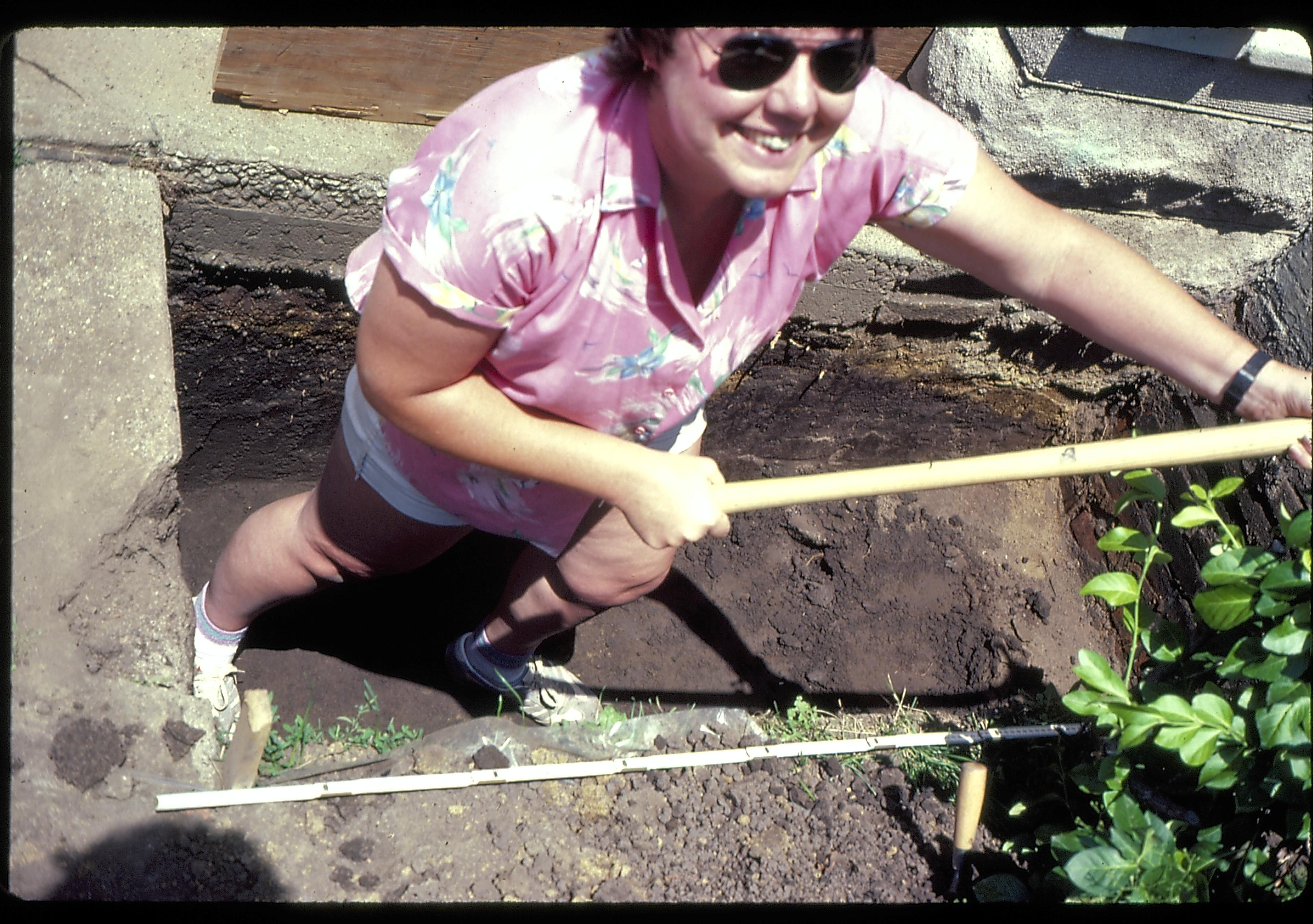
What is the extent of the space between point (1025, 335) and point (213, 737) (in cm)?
254

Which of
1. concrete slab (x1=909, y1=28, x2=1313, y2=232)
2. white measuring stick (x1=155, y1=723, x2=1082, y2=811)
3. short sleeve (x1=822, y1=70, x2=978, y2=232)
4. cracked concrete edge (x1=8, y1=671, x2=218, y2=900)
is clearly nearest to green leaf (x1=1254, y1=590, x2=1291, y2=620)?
short sleeve (x1=822, y1=70, x2=978, y2=232)

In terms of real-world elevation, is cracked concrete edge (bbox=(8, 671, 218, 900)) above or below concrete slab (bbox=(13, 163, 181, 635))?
below

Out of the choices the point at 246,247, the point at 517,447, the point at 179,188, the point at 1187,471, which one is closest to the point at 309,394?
the point at 246,247

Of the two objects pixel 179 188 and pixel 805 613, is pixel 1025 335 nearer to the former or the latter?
pixel 805 613

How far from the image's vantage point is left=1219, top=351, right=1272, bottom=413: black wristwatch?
1.73 meters

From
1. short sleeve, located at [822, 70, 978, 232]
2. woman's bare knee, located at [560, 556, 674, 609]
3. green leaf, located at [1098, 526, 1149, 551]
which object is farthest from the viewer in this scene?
woman's bare knee, located at [560, 556, 674, 609]

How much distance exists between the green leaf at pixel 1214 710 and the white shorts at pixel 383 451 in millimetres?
1065

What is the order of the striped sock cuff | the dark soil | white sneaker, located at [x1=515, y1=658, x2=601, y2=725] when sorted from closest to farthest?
1. the dark soil
2. the striped sock cuff
3. white sneaker, located at [x1=515, y1=658, x2=601, y2=725]

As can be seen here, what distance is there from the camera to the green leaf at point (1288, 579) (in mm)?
1568

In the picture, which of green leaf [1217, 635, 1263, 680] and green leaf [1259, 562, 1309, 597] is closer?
green leaf [1259, 562, 1309, 597]

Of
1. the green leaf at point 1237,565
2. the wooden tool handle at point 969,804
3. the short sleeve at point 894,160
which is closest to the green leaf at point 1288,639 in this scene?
the green leaf at point 1237,565

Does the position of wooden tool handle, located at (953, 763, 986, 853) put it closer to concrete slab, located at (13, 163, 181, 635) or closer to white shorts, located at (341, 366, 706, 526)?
white shorts, located at (341, 366, 706, 526)

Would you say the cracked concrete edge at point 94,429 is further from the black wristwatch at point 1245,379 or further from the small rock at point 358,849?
the black wristwatch at point 1245,379

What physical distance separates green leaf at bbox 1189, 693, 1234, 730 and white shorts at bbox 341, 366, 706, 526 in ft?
3.50
